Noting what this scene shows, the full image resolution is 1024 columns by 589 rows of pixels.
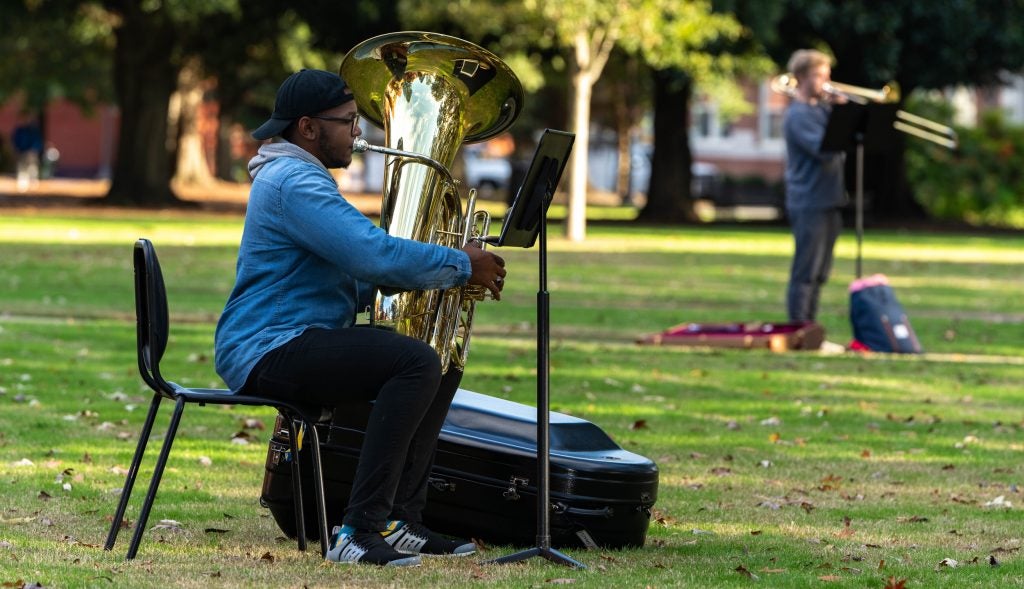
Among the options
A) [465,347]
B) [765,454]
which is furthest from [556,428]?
[765,454]

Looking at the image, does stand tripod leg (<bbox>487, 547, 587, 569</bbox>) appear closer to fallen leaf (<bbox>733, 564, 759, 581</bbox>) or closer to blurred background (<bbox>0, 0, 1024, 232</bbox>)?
fallen leaf (<bbox>733, 564, 759, 581</bbox>)

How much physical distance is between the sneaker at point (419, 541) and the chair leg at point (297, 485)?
1.01 feet

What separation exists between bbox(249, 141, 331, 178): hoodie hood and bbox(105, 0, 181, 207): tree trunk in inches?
1149

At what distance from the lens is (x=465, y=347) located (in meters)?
5.45

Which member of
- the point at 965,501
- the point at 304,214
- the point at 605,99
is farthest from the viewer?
the point at 605,99

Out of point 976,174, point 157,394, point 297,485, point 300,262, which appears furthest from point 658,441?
point 976,174

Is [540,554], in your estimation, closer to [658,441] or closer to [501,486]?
[501,486]

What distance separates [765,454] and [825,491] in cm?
92

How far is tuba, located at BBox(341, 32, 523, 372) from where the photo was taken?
5.30 m

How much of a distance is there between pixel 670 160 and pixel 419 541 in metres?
30.7

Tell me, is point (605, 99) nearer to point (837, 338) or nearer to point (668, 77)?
point (668, 77)

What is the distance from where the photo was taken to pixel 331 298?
533 cm

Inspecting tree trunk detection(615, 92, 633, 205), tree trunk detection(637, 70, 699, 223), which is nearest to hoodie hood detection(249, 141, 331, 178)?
tree trunk detection(637, 70, 699, 223)

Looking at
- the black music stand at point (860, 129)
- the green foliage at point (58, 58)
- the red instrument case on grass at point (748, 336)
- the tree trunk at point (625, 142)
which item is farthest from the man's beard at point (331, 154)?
the tree trunk at point (625, 142)
